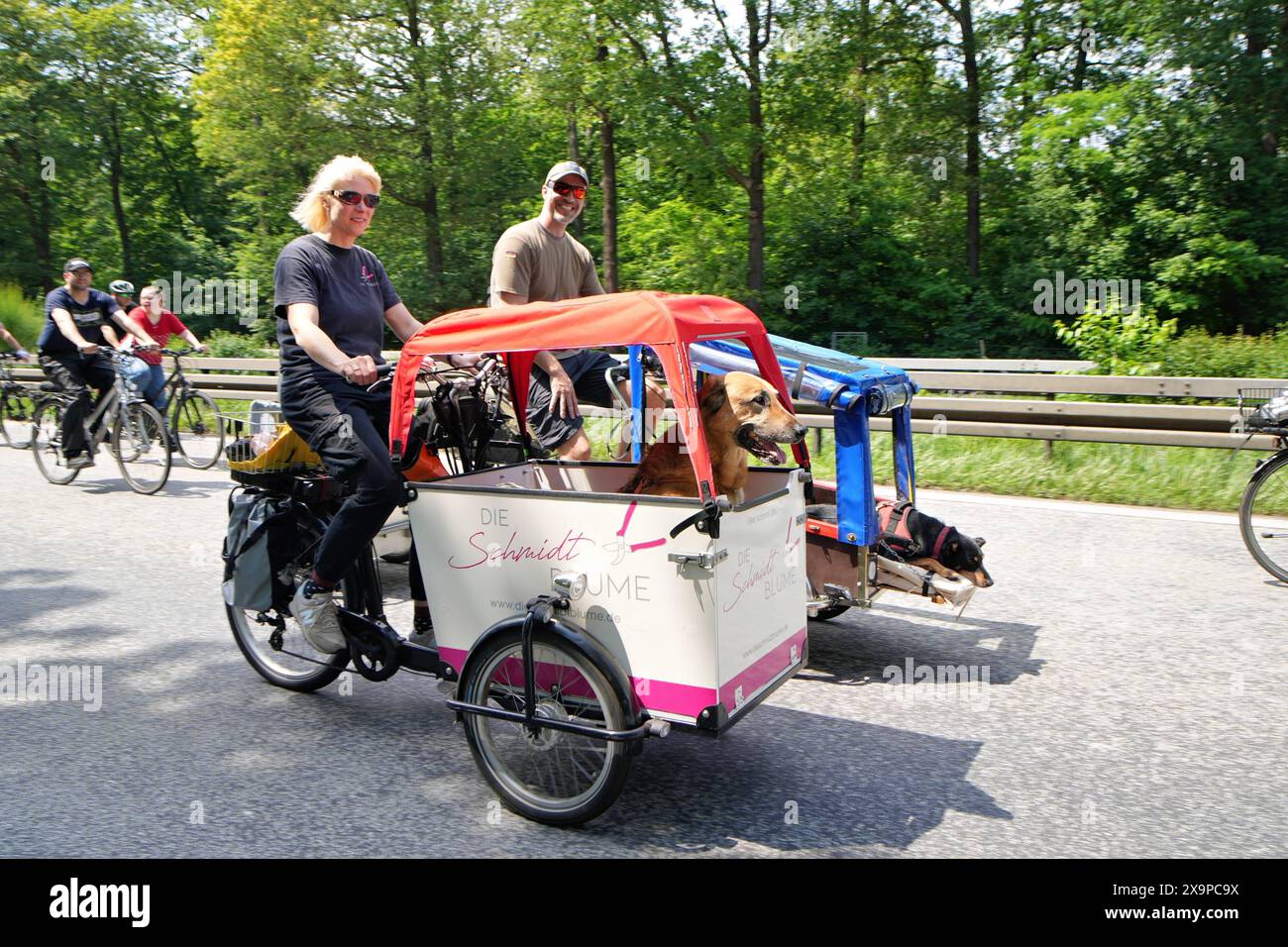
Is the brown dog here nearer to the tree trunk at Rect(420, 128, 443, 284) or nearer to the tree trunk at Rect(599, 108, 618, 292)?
the tree trunk at Rect(599, 108, 618, 292)

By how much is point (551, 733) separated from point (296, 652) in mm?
2135

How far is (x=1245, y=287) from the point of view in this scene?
80.4 ft

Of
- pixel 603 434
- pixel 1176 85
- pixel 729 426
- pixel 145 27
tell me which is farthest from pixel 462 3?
pixel 729 426

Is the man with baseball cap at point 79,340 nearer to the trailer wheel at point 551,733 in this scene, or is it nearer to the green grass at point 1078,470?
the green grass at point 1078,470

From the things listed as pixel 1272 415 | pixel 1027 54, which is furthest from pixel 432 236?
pixel 1272 415

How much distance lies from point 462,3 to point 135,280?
20174 millimetres

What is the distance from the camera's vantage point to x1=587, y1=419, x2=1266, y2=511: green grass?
887 centimetres

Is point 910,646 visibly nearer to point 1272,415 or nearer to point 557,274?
point 1272,415

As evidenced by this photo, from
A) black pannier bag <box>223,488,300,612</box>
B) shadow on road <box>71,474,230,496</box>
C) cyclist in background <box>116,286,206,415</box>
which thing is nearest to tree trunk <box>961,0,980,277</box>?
cyclist in background <box>116,286,206,415</box>

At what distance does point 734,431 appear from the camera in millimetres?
4137

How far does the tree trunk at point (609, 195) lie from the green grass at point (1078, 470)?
61.0ft

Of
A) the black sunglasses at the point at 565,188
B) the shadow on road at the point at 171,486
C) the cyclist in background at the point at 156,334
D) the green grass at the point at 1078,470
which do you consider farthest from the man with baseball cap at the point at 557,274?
the cyclist in background at the point at 156,334

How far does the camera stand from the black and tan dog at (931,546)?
17.9ft

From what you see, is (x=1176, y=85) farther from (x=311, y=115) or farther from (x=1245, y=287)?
(x=311, y=115)
